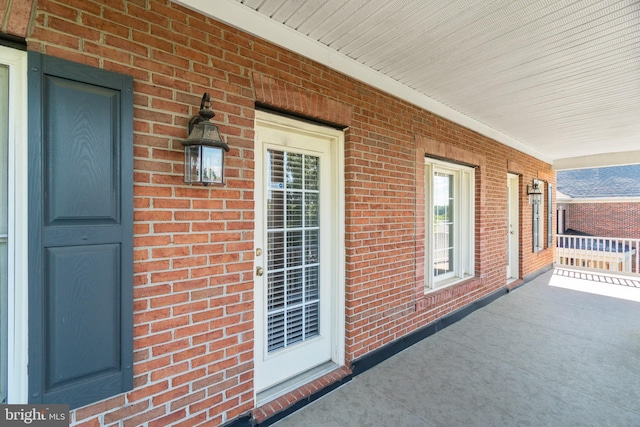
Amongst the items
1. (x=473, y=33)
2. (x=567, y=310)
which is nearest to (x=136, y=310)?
(x=473, y=33)

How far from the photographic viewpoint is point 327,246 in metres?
2.68

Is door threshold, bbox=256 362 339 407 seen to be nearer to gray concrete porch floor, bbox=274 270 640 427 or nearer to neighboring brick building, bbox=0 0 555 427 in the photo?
neighboring brick building, bbox=0 0 555 427

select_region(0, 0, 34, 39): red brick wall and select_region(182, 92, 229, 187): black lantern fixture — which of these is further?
select_region(182, 92, 229, 187): black lantern fixture

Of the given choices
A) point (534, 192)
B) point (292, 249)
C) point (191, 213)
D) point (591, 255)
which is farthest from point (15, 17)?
point (591, 255)

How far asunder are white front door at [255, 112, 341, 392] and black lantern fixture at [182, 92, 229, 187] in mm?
515

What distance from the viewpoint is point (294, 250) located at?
8.13ft

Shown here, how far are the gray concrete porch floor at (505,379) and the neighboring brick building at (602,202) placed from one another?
14.1 m

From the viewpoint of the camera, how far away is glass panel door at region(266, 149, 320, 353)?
2.34 m

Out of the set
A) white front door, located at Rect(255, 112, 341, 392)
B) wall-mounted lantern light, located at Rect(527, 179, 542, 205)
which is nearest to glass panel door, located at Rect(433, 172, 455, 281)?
white front door, located at Rect(255, 112, 341, 392)

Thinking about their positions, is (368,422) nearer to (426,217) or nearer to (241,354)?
(241,354)

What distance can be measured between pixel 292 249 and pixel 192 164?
113cm

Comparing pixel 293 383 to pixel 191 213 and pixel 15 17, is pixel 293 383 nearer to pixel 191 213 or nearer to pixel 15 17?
pixel 191 213

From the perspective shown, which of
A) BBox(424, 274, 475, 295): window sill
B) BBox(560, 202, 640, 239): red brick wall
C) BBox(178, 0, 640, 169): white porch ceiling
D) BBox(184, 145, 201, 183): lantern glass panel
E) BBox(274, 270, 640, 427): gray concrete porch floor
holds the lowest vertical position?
BBox(274, 270, 640, 427): gray concrete porch floor

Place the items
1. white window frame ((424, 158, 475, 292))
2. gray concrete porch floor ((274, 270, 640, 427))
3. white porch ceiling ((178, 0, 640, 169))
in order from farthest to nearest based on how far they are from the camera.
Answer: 1. white window frame ((424, 158, 475, 292))
2. gray concrete porch floor ((274, 270, 640, 427))
3. white porch ceiling ((178, 0, 640, 169))
